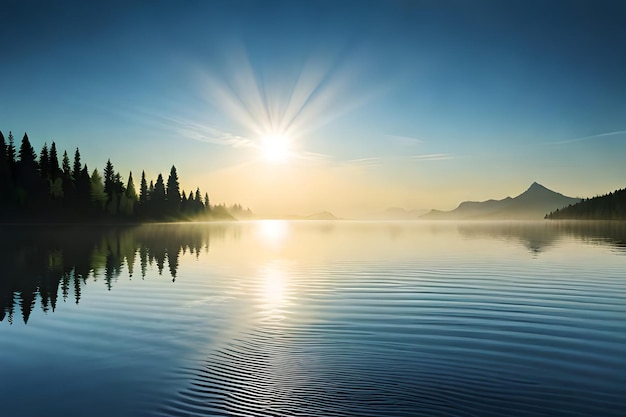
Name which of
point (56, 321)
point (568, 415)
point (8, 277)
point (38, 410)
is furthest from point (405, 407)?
point (8, 277)

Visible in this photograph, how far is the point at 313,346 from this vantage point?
16969 millimetres

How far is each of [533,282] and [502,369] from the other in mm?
22458

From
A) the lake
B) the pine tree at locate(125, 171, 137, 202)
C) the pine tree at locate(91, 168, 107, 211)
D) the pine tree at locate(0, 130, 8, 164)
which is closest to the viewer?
the lake

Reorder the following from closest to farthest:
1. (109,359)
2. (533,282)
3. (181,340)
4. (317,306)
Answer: (109,359), (181,340), (317,306), (533,282)

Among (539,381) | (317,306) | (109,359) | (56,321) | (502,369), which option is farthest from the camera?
(317,306)

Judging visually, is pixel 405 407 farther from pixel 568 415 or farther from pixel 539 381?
pixel 539 381

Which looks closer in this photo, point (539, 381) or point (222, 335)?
point (539, 381)

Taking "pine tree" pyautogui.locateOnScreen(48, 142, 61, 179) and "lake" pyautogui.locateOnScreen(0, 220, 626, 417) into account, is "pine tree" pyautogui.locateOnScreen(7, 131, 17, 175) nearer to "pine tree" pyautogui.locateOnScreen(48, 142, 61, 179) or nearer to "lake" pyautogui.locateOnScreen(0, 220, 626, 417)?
"pine tree" pyautogui.locateOnScreen(48, 142, 61, 179)

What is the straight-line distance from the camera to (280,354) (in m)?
15.8

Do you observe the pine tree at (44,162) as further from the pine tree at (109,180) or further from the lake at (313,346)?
the lake at (313,346)

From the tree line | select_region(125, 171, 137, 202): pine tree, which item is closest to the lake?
the tree line

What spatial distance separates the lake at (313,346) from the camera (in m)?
11.7

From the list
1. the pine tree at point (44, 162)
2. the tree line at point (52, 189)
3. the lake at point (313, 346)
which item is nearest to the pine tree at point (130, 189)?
the tree line at point (52, 189)

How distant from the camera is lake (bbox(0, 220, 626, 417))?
11.7 meters
